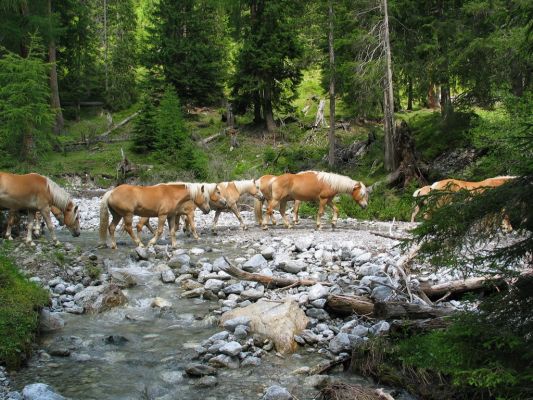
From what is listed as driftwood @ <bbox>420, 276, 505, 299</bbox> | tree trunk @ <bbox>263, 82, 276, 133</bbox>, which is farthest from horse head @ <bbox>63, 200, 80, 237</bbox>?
tree trunk @ <bbox>263, 82, 276, 133</bbox>

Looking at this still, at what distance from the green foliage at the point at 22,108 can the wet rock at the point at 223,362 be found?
1490cm

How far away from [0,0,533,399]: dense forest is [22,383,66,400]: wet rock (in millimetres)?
3675

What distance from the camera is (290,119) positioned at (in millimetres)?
36062

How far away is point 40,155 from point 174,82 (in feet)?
55.1

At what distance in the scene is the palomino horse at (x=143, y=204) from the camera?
42.5 feet

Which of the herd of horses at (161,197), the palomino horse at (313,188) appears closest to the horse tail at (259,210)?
the herd of horses at (161,197)

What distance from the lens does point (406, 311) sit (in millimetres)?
7012

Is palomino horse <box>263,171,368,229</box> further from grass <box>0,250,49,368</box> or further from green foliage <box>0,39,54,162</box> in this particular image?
green foliage <box>0,39,54,162</box>

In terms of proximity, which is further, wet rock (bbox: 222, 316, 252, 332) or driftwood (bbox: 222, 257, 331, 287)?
driftwood (bbox: 222, 257, 331, 287)

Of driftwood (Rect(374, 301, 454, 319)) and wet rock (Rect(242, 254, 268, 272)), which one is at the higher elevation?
driftwood (Rect(374, 301, 454, 319))

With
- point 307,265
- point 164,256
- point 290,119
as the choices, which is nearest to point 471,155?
point 307,265

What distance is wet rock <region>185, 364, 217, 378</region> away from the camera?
6.28 m

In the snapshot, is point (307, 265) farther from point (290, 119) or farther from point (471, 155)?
point (290, 119)

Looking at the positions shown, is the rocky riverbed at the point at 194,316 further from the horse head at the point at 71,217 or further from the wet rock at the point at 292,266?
the horse head at the point at 71,217
